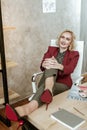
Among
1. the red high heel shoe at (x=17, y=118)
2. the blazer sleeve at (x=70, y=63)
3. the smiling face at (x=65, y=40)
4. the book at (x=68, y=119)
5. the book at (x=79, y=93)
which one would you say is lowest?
the red high heel shoe at (x=17, y=118)

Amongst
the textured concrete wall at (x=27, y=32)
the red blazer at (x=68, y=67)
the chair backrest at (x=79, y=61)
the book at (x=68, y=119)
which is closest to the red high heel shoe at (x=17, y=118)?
the book at (x=68, y=119)

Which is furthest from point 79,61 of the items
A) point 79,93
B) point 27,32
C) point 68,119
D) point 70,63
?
point 68,119

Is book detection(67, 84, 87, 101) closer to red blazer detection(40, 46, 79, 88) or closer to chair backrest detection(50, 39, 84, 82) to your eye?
red blazer detection(40, 46, 79, 88)

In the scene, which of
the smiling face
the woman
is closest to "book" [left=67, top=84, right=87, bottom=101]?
the woman

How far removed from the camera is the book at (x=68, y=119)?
120cm

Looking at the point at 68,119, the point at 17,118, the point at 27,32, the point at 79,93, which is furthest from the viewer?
the point at 27,32

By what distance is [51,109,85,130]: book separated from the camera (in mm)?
1195

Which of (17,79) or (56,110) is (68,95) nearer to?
(56,110)

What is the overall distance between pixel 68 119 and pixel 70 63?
1011 millimetres

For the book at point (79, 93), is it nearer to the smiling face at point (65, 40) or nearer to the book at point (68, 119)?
the book at point (68, 119)

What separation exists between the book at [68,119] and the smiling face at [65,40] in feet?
3.54

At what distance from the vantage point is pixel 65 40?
229cm

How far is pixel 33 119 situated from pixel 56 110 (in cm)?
19

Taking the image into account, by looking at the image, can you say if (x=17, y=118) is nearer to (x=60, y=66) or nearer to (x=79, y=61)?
(x=60, y=66)
